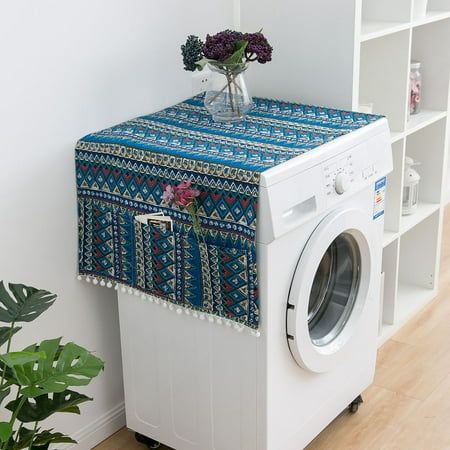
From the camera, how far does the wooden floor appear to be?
2322mm

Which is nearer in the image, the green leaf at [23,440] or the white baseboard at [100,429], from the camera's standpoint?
the green leaf at [23,440]

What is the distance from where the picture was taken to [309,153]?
1.89 m

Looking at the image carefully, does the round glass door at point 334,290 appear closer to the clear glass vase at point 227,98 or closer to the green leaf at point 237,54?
the clear glass vase at point 227,98

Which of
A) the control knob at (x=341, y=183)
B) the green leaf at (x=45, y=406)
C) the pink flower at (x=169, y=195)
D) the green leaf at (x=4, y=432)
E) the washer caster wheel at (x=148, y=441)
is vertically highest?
the pink flower at (x=169, y=195)

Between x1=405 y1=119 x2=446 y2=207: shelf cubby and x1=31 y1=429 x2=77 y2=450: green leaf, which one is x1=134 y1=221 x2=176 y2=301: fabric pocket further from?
x1=405 y1=119 x2=446 y2=207: shelf cubby

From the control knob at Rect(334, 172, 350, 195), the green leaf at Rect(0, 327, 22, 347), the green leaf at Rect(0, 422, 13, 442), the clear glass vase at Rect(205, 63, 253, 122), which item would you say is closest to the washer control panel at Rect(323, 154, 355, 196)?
the control knob at Rect(334, 172, 350, 195)

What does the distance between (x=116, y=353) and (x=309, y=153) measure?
889 mm

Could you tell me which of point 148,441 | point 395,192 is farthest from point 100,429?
point 395,192

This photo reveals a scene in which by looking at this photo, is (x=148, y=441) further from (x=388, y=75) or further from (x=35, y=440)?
(x=388, y=75)

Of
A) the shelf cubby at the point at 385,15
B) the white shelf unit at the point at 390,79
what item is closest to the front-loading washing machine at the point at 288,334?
the white shelf unit at the point at 390,79

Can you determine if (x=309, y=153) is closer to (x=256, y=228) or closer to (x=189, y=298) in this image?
(x=256, y=228)

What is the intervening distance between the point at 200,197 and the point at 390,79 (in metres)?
Answer: 1.09

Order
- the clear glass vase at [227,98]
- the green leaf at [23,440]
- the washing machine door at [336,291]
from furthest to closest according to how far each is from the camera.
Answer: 1. the clear glass vase at [227,98]
2. the washing machine door at [336,291]
3. the green leaf at [23,440]

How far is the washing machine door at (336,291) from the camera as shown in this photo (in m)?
2.02
